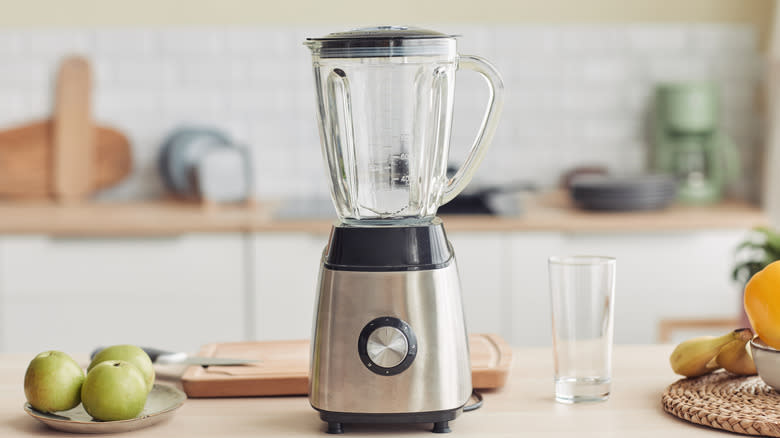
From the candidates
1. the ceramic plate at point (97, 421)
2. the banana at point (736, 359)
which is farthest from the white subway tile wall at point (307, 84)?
the ceramic plate at point (97, 421)

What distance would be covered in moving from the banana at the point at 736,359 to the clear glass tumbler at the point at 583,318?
0.16 m

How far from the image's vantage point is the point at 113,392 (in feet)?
3.44

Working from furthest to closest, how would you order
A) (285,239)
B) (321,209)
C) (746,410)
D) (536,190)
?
(536,190)
(321,209)
(285,239)
(746,410)

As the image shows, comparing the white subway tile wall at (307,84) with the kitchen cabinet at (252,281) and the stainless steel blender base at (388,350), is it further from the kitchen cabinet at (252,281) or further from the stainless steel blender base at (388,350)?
the stainless steel blender base at (388,350)

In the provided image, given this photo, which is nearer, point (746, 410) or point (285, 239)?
point (746, 410)

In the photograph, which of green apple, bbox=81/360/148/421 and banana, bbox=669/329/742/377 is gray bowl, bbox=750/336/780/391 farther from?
green apple, bbox=81/360/148/421

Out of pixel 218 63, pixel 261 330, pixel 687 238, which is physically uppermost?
pixel 218 63

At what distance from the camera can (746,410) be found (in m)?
1.07

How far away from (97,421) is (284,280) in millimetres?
1703

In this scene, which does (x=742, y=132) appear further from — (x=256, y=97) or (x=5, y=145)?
(x=5, y=145)

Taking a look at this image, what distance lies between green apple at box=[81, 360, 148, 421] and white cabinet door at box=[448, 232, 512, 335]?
1.73m

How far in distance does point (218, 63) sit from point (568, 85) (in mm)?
1198

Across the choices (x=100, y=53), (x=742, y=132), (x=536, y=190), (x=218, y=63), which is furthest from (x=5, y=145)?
(x=742, y=132)

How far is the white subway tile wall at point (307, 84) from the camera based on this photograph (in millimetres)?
3305
